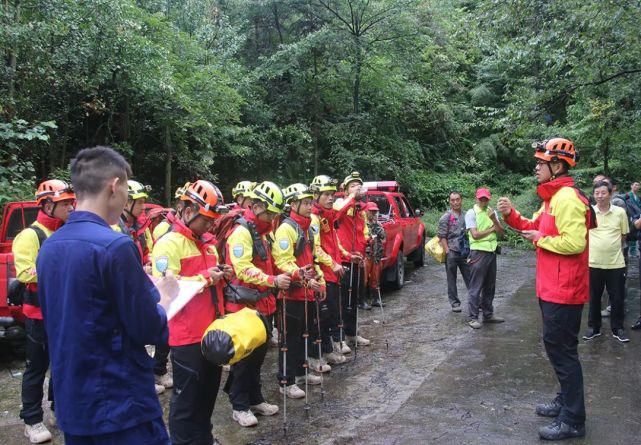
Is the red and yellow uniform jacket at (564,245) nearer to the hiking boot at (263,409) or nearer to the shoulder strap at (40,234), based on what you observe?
the hiking boot at (263,409)

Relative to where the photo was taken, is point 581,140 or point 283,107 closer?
point 581,140

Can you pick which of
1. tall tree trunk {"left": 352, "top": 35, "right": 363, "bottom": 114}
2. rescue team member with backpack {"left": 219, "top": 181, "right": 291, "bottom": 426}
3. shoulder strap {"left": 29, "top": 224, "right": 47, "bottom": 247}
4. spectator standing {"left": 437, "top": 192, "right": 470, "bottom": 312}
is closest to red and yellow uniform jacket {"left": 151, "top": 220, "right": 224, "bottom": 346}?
rescue team member with backpack {"left": 219, "top": 181, "right": 291, "bottom": 426}

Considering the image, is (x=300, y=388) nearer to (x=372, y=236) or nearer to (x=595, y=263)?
(x=372, y=236)

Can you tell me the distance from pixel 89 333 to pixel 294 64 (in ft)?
58.3

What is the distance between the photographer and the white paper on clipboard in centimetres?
Answer: 293

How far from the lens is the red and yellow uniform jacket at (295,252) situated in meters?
5.41

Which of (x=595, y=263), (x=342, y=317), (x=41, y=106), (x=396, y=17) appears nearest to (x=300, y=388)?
(x=342, y=317)

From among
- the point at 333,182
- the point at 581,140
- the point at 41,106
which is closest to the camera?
the point at 333,182

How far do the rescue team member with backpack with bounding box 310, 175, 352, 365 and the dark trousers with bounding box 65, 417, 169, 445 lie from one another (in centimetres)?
416

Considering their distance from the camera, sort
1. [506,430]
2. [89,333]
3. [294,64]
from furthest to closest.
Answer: [294,64], [506,430], [89,333]

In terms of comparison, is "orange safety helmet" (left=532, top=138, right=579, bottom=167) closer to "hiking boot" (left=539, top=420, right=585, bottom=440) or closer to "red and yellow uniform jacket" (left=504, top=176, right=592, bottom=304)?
"red and yellow uniform jacket" (left=504, top=176, right=592, bottom=304)

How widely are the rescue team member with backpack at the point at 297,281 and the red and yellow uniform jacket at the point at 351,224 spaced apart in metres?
1.46

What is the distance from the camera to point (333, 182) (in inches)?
277

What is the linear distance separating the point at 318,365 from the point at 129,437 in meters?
4.16
